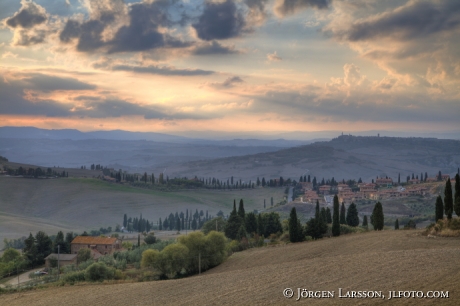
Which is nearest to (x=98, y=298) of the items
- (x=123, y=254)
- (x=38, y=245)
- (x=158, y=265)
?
(x=158, y=265)

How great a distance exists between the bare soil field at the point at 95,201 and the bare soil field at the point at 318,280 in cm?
9911

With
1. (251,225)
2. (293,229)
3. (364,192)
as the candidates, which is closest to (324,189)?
(364,192)

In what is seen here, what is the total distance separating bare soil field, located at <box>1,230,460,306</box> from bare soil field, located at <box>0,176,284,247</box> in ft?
325

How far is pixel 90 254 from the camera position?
222ft

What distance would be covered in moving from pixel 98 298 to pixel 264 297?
1373 cm

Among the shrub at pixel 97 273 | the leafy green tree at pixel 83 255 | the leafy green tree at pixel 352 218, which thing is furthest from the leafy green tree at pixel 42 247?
the leafy green tree at pixel 352 218

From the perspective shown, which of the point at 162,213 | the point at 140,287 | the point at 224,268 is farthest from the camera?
the point at 162,213

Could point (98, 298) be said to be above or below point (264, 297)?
below

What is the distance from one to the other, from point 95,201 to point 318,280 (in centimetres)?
14631

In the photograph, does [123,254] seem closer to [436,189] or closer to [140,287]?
[140,287]

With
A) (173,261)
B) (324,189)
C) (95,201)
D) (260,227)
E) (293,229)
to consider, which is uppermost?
(293,229)

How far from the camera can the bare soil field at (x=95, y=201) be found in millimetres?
151500

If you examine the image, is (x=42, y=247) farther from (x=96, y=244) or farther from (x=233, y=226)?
(x=233, y=226)

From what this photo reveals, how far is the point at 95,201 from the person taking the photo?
16588cm
